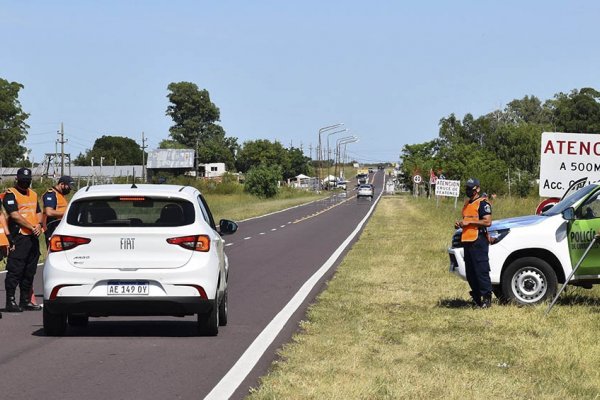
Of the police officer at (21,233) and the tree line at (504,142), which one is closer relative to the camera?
the police officer at (21,233)

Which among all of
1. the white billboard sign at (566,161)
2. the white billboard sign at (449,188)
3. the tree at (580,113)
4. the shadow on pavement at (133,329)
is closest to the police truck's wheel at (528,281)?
the shadow on pavement at (133,329)

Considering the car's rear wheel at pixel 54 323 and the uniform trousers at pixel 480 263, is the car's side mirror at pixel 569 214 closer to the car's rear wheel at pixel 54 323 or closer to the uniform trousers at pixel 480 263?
the uniform trousers at pixel 480 263

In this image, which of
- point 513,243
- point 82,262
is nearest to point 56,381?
point 82,262

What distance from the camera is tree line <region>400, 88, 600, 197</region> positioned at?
95.6m

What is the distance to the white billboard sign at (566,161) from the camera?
20469 millimetres

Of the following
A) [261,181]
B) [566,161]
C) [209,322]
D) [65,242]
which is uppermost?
[566,161]

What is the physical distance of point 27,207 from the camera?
46.0 feet

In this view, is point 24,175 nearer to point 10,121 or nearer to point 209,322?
point 209,322

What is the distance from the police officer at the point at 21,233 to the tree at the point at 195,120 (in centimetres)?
17374

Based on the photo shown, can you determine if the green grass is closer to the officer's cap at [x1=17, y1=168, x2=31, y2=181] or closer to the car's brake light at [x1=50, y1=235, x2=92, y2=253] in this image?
the car's brake light at [x1=50, y1=235, x2=92, y2=253]

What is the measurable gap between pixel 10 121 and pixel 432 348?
140m

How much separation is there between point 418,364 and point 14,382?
3421mm

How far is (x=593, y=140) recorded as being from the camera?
806 inches

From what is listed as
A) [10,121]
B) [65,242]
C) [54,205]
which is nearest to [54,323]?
[65,242]
